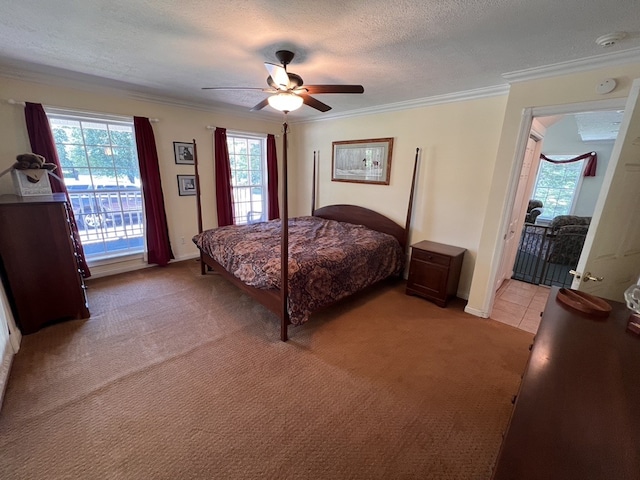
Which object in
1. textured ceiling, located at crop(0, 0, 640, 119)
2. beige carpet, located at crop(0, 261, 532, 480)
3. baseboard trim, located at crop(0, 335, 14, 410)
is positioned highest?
textured ceiling, located at crop(0, 0, 640, 119)

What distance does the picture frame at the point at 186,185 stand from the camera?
409 centimetres

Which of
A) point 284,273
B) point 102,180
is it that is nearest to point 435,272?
point 284,273

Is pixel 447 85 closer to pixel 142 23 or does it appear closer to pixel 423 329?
pixel 423 329

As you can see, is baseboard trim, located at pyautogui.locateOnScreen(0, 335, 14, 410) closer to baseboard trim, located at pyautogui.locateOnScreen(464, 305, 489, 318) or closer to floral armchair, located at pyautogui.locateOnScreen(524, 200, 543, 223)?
baseboard trim, located at pyautogui.locateOnScreen(464, 305, 489, 318)

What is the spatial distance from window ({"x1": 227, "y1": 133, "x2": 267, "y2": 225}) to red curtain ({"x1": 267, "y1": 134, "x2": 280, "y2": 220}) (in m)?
0.11

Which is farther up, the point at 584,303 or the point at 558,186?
the point at 558,186

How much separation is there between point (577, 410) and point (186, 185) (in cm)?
461

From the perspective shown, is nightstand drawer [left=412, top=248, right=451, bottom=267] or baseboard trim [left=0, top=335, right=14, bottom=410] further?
nightstand drawer [left=412, top=248, right=451, bottom=267]

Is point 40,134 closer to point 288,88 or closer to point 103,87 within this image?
point 103,87

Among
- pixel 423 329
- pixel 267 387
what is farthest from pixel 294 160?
pixel 267 387

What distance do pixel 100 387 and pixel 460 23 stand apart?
340cm

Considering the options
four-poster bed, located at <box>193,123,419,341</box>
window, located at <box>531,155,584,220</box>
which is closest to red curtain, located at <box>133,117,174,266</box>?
four-poster bed, located at <box>193,123,419,341</box>

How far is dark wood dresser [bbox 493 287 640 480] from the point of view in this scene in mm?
687

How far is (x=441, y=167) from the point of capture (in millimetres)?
3324
